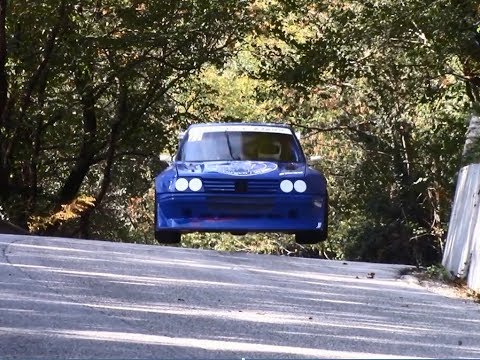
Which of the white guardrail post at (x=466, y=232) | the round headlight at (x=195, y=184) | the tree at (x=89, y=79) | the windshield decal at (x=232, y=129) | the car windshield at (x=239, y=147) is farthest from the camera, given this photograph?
the tree at (x=89, y=79)

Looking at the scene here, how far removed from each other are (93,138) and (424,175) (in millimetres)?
9682

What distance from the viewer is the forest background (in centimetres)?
2536

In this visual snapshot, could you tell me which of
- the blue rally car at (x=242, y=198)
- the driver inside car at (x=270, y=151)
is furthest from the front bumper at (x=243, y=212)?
the driver inside car at (x=270, y=151)

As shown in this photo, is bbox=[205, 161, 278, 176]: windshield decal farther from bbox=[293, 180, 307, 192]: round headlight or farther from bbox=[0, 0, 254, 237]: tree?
bbox=[0, 0, 254, 237]: tree

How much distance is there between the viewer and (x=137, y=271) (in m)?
12.2

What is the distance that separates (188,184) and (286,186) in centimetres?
128

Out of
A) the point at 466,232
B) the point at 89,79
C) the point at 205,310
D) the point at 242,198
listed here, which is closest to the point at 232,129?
the point at 242,198

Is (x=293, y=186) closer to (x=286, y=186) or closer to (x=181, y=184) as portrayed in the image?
(x=286, y=186)

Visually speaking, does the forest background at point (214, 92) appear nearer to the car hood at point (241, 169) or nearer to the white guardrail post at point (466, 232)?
the white guardrail post at point (466, 232)

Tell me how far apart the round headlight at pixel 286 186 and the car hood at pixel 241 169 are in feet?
0.40

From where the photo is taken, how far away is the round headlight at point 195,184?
15.4m

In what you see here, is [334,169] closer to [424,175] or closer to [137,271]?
[424,175]

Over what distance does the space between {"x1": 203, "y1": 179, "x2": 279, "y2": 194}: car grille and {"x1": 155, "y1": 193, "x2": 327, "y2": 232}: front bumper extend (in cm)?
7

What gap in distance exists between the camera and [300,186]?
15445mm
